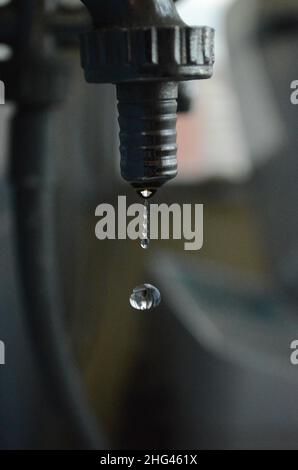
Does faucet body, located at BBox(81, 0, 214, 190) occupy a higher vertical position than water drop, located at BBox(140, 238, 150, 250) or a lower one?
lower

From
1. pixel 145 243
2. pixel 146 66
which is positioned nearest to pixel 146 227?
pixel 145 243

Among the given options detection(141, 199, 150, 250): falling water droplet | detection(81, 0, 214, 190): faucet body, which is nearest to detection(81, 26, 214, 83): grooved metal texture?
detection(81, 0, 214, 190): faucet body

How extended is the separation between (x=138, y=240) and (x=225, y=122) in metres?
0.15

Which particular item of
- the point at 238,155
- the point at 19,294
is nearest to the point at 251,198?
the point at 238,155

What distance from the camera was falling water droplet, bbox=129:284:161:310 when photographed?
65cm

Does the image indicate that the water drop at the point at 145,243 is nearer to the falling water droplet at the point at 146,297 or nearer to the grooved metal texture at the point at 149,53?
the falling water droplet at the point at 146,297

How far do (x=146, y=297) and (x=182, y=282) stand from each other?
0.06 metres

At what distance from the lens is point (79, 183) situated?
630 mm

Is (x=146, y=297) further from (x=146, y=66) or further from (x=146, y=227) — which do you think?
(x=146, y=66)

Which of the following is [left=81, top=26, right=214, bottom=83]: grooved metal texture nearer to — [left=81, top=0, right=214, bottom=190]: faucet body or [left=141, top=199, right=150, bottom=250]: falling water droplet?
[left=81, top=0, right=214, bottom=190]: faucet body

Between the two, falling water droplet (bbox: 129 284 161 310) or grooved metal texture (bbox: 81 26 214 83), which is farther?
falling water droplet (bbox: 129 284 161 310)

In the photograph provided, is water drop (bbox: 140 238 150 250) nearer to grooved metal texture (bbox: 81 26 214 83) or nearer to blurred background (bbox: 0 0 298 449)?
blurred background (bbox: 0 0 298 449)

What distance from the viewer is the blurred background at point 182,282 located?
24.2 inches

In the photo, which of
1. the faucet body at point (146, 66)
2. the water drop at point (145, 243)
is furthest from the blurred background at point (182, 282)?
the faucet body at point (146, 66)
